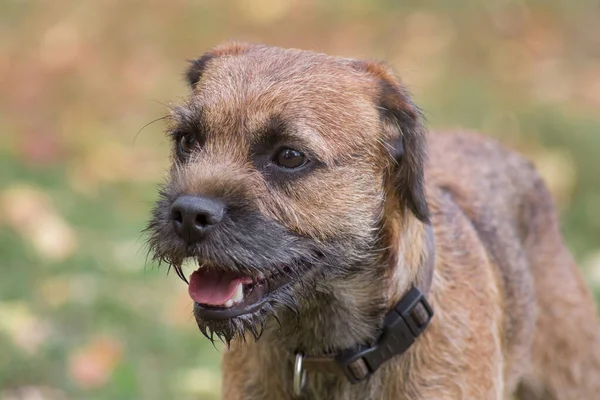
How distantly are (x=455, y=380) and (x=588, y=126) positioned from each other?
228 inches

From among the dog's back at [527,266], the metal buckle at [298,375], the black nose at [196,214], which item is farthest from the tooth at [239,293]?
the dog's back at [527,266]

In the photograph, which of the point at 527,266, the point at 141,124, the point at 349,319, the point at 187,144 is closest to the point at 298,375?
the point at 349,319

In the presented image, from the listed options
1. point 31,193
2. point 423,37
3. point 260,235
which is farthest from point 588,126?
point 260,235

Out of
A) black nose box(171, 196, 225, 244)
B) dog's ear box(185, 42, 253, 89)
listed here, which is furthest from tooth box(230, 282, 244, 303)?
dog's ear box(185, 42, 253, 89)

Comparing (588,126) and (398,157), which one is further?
(588,126)

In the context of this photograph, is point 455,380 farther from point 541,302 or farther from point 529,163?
point 529,163

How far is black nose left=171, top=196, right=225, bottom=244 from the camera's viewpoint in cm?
318

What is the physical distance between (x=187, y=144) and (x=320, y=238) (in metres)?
0.64

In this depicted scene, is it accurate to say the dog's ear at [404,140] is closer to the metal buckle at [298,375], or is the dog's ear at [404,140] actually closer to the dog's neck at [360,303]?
the dog's neck at [360,303]

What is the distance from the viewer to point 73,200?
808cm

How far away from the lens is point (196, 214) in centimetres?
318

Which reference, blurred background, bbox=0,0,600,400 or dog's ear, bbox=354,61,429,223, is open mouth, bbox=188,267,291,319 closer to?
dog's ear, bbox=354,61,429,223

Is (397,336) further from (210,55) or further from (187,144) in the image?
(210,55)

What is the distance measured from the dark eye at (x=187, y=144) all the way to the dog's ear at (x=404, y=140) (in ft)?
2.29
